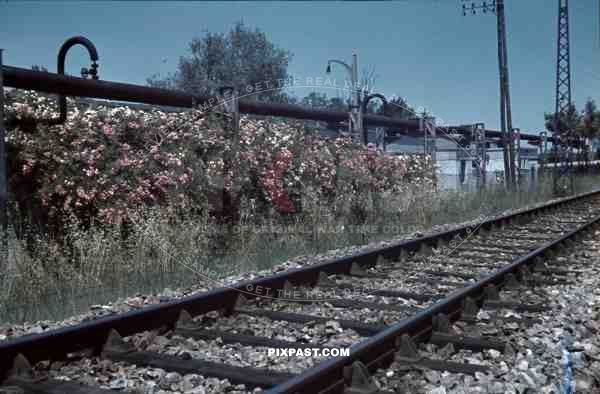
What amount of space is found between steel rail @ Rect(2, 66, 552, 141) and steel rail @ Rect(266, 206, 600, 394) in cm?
574

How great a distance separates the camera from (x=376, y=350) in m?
3.85

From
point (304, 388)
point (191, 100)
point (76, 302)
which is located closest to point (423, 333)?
point (304, 388)

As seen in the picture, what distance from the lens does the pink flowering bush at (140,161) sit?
7.79 metres

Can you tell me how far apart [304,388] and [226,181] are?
6491 millimetres

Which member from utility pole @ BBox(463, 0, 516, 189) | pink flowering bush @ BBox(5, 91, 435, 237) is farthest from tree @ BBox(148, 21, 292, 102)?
pink flowering bush @ BBox(5, 91, 435, 237)

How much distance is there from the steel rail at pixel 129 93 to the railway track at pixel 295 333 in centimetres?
432

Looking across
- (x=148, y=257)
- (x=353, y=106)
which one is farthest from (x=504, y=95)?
(x=148, y=257)

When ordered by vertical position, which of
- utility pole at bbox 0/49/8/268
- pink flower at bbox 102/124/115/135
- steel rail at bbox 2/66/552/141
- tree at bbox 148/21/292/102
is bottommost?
utility pole at bbox 0/49/8/268

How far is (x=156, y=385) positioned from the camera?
3.59 m

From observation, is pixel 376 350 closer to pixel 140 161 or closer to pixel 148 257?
pixel 148 257

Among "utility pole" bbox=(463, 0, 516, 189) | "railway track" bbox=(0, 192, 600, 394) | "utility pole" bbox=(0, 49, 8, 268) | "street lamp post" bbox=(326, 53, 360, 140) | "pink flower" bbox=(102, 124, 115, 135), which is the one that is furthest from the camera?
"utility pole" bbox=(463, 0, 516, 189)

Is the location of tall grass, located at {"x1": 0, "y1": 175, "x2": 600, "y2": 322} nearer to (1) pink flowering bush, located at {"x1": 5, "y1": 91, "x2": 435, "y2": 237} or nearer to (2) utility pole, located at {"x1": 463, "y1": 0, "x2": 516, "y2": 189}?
(1) pink flowering bush, located at {"x1": 5, "y1": 91, "x2": 435, "y2": 237}

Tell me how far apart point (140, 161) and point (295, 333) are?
4.48 m

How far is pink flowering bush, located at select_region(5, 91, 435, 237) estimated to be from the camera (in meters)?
7.79
